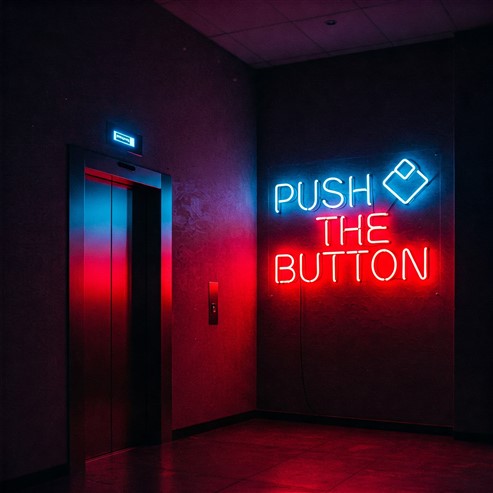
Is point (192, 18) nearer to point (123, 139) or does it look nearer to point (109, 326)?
point (123, 139)

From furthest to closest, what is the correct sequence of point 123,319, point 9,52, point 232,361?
point 232,361, point 123,319, point 9,52

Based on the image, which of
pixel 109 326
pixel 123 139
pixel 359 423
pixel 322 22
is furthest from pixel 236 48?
pixel 359 423

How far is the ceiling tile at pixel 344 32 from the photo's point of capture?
686cm

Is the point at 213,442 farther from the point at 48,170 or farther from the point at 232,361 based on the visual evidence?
the point at 48,170

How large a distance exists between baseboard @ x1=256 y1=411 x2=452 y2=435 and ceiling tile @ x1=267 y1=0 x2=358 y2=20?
410 cm

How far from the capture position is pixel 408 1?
255 inches

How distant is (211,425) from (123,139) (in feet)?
9.99

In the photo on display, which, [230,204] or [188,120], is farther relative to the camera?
[230,204]

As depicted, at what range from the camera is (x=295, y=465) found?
5.76 metres

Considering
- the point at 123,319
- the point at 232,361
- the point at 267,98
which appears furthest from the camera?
the point at 267,98

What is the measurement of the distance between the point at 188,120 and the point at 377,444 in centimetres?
358

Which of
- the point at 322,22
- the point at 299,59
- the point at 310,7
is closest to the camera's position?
the point at 310,7

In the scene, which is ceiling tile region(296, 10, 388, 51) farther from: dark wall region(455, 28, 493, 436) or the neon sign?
the neon sign

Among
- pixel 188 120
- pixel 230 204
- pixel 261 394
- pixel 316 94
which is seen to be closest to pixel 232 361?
pixel 261 394
